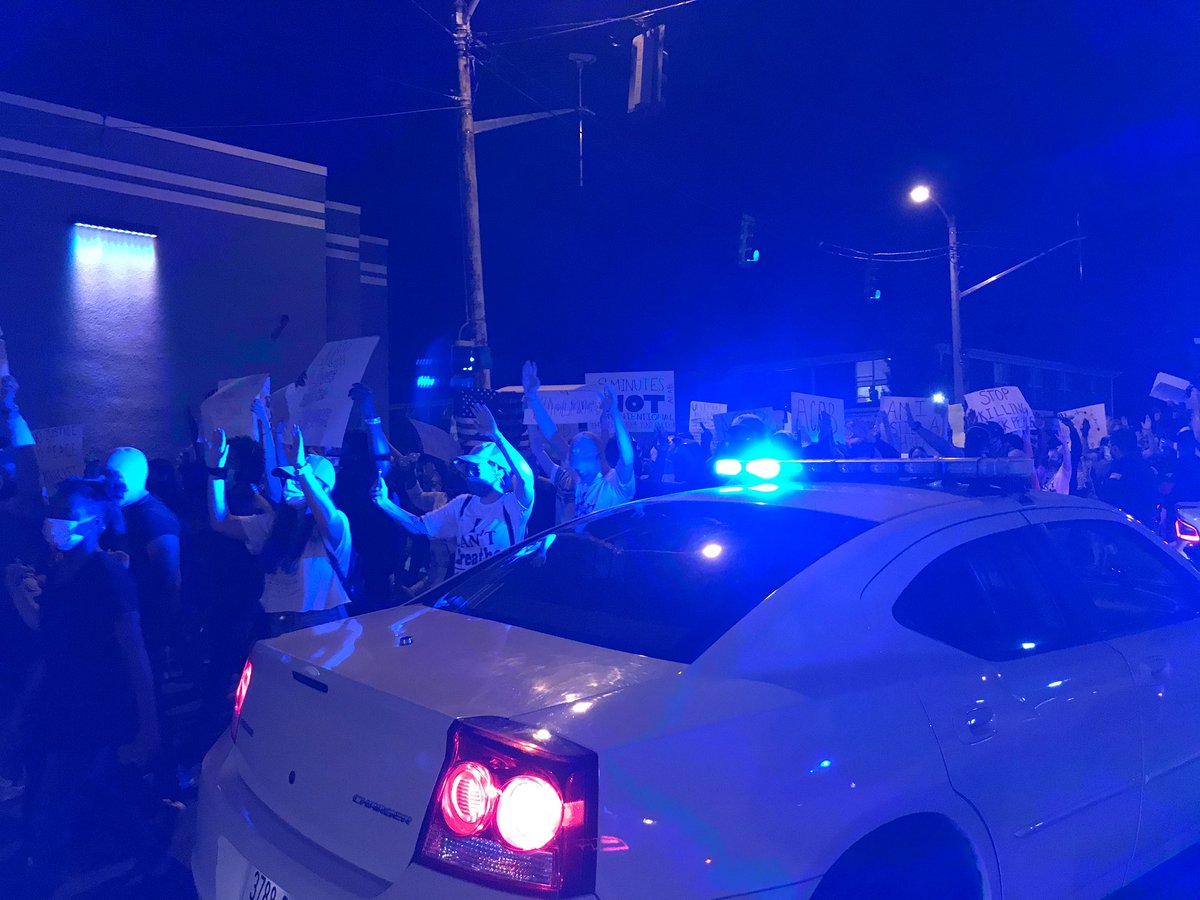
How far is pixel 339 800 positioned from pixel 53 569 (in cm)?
254

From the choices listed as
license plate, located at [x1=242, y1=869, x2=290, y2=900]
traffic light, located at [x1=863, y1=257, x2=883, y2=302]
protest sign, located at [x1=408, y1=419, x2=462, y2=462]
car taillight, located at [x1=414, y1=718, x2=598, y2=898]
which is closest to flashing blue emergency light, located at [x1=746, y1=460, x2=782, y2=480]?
car taillight, located at [x1=414, y1=718, x2=598, y2=898]

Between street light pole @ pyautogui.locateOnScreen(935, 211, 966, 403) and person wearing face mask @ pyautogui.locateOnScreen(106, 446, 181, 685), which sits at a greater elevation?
street light pole @ pyautogui.locateOnScreen(935, 211, 966, 403)

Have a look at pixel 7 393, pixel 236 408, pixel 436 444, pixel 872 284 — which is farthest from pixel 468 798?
pixel 872 284

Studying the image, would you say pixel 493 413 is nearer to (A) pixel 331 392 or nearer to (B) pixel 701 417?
(A) pixel 331 392

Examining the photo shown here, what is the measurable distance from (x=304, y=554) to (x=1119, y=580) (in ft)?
13.3

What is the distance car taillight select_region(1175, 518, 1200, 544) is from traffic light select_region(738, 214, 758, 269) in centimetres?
639

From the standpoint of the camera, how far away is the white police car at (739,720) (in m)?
1.98

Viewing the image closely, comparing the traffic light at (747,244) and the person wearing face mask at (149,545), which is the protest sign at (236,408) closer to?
the person wearing face mask at (149,545)

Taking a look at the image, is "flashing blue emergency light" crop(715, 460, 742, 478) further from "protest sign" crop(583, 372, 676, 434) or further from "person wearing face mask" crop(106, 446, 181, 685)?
"protest sign" crop(583, 372, 676, 434)

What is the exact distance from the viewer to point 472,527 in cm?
559

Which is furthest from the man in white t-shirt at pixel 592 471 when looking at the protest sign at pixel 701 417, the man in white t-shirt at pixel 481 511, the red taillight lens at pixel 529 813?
the protest sign at pixel 701 417

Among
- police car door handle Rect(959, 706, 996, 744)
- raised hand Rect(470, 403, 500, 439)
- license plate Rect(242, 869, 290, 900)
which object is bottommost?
license plate Rect(242, 869, 290, 900)

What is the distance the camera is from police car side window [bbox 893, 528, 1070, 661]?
271 cm

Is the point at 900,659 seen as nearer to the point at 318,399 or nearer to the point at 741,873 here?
the point at 741,873
